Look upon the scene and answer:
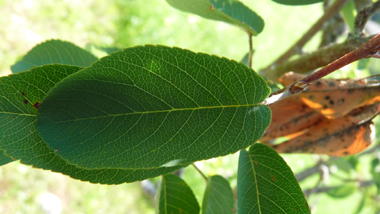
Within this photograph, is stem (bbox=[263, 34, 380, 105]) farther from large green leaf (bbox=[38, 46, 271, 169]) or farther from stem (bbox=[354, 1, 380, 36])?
stem (bbox=[354, 1, 380, 36])

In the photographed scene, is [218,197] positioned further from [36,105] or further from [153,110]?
[36,105]

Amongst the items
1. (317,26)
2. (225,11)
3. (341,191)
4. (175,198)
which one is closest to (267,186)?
(175,198)

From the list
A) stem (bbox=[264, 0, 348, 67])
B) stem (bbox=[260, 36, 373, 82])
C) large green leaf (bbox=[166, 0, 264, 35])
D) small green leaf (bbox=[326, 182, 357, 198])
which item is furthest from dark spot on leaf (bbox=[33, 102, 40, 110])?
small green leaf (bbox=[326, 182, 357, 198])

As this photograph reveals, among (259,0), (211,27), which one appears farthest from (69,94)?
(259,0)

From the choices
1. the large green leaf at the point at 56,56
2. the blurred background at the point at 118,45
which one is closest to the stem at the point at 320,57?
the large green leaf at the point at 56,56

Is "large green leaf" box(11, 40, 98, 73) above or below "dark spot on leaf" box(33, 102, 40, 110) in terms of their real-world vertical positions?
above

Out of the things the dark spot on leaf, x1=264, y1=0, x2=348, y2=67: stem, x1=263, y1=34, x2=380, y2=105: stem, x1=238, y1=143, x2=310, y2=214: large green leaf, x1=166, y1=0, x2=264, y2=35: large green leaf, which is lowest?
x1=238, y1=143, x2=310, y2=214: large green leaf
